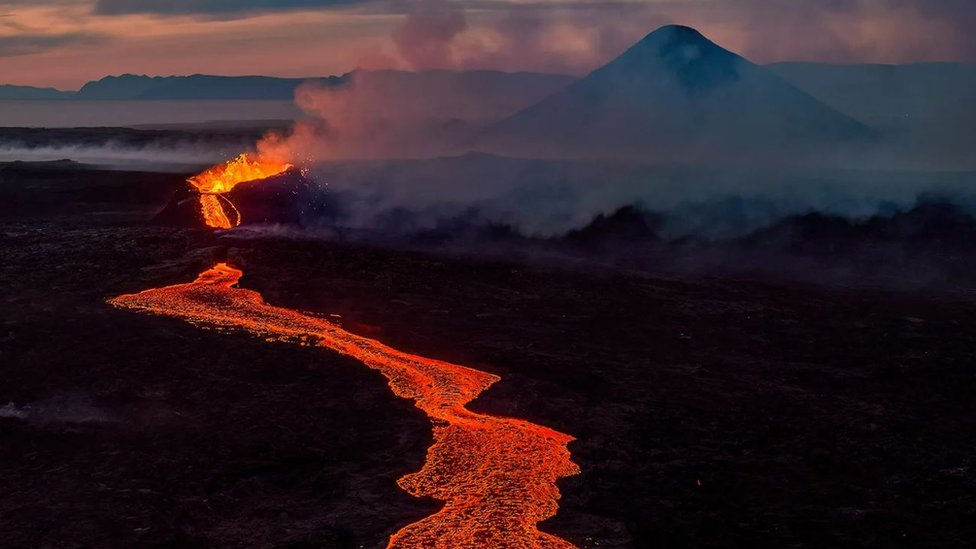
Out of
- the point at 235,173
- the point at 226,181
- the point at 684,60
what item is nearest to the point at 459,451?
the point at 226,181

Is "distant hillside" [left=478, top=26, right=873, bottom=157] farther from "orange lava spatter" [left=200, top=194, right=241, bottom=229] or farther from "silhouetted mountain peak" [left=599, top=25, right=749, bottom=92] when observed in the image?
"orange lava spatter" [left=200, top=194, right=241, bottom=229]

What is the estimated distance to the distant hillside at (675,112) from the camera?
67.4 meters

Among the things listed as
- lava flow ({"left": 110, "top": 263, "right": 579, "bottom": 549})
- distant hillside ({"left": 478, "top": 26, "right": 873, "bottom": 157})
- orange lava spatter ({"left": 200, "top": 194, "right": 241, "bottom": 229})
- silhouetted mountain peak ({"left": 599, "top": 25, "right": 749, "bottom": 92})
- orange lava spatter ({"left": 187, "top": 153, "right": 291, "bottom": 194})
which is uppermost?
silhouetted mountain peak ({"left": 599, "top": 25, "right": 749, "bottom": 92})

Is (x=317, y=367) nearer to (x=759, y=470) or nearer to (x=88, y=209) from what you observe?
(x=759, y=470)

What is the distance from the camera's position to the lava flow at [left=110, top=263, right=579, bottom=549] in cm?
1184

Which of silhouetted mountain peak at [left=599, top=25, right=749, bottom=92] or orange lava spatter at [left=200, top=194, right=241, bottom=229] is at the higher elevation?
silhouetted mountain peak at [left=599, top=25, right=749, bottom=92]

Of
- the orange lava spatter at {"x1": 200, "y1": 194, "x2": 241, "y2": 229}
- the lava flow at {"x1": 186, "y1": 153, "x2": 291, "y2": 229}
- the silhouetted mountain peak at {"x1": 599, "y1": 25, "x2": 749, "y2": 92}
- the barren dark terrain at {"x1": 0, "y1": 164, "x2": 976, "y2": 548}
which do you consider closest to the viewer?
the barren dark terrain at {"x1": 0, "y1": 164, "x2": 976, "y2": 548}

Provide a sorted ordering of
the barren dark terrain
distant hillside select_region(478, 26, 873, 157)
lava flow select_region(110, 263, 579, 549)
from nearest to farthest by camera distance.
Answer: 1. lava flow select_region(110, 263, 579, 549)
2. the barren dark terrain
3. distant hillside select_region(478, 26, 873, 157)

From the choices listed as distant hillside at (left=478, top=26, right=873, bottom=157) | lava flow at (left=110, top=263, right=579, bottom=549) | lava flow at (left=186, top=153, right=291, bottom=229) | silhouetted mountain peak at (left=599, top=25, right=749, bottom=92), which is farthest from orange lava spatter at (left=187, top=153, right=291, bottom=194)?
silhouetted mountain peak at (left=599, top=25, right=749, bottom=92)

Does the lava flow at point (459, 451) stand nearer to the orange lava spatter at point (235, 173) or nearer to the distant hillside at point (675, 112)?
the orange lava spatter at point (235, 173)

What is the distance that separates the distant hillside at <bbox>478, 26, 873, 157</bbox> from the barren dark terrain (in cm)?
4251

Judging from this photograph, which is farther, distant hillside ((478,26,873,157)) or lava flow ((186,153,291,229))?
distant hillside ((478,26,873,157))

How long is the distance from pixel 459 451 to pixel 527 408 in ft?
7.57

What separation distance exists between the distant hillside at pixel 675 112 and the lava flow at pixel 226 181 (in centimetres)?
2793
